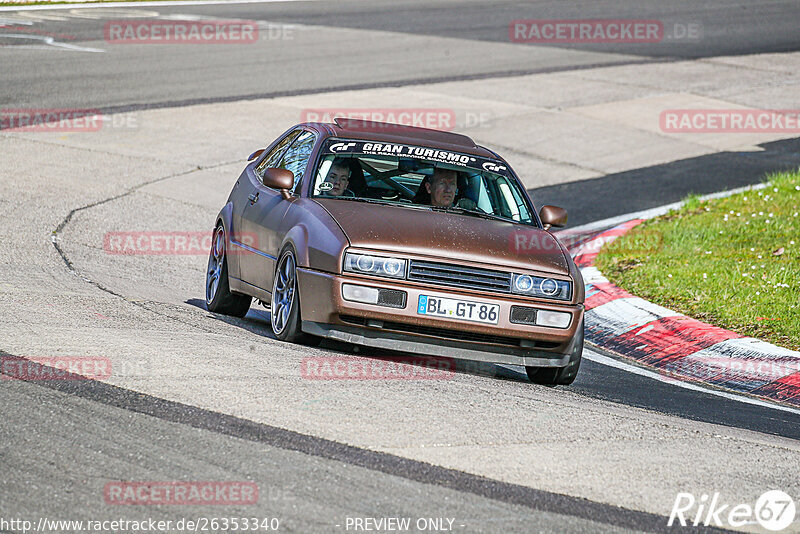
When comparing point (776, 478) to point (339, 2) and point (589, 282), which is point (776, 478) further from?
point (339, 2)

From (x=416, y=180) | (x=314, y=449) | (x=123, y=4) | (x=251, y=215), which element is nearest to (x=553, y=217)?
(x=416, y=180)

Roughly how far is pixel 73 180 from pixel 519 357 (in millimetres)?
8342

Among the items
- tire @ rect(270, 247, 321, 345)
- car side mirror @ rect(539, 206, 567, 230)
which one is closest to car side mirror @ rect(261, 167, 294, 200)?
tire @ rect(270, 247, 321, 345)

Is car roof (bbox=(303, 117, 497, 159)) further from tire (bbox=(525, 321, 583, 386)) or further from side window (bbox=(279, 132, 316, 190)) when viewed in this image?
tire (bbox=(525, 321, 583, 386))

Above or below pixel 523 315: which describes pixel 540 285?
above

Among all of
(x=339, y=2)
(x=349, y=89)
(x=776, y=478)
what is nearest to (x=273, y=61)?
(x=349, y=89)

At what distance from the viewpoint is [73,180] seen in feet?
46.6

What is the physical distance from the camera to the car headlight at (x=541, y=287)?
24.2ft

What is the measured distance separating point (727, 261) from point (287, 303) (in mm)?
5429

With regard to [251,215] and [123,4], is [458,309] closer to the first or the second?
[251,215]

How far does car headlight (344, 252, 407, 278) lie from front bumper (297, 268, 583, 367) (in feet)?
0.17

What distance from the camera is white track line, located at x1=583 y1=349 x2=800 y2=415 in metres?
7.89

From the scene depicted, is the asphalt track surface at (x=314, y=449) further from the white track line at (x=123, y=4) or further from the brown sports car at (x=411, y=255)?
the white track line at (x=123, y=4)

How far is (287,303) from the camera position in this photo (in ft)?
25.4
